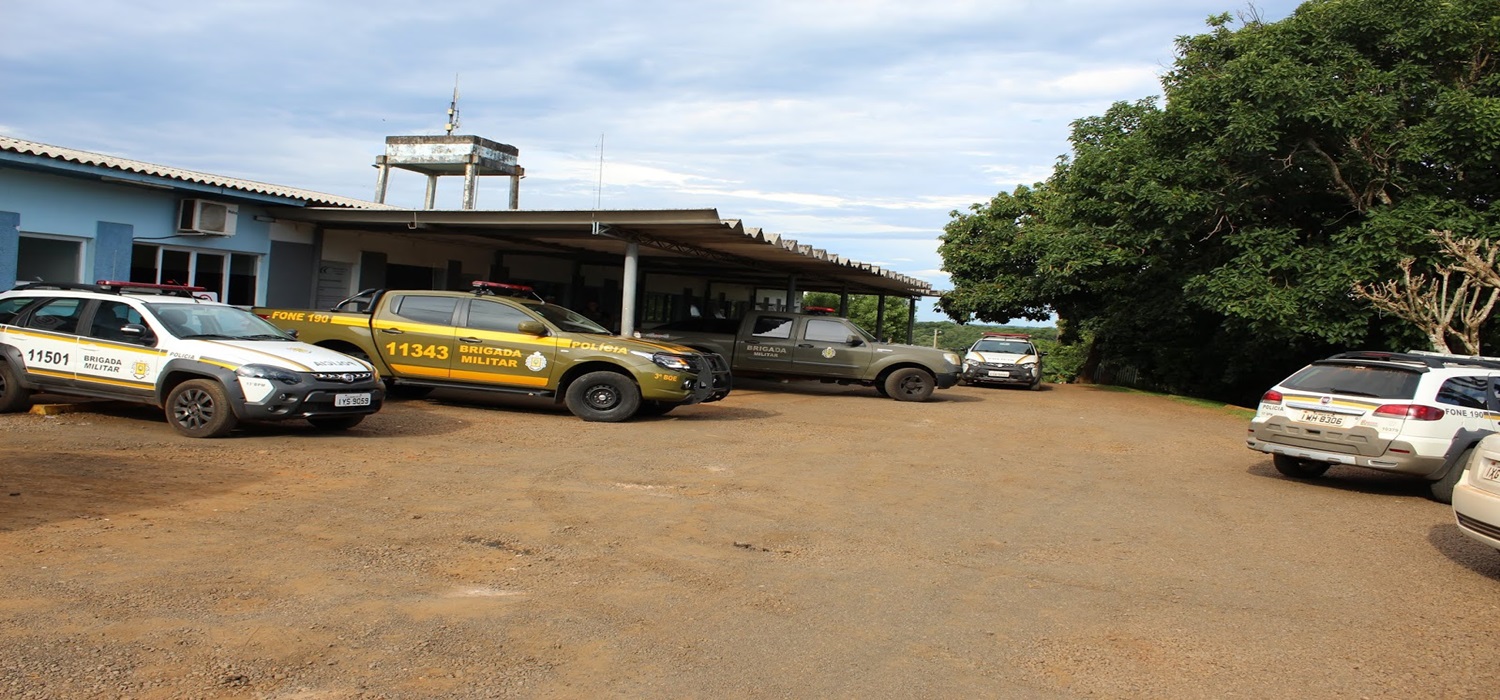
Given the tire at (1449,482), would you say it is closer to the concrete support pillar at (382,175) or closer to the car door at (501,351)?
the car door at (501,351)

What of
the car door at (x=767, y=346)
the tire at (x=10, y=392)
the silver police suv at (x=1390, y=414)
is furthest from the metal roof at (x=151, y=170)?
the silver police suv at (x=1390, y=414)

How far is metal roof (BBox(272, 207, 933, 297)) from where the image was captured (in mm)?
15930

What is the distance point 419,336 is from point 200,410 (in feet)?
11.9

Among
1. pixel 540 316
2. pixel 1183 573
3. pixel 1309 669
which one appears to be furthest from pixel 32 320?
pixel 1309 669

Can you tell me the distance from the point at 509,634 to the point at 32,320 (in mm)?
8796

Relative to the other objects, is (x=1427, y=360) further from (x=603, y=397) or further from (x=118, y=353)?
(x=118, y=353)

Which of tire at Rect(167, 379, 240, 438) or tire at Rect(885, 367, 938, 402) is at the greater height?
tire at Rect(885, 367, 938, 402)

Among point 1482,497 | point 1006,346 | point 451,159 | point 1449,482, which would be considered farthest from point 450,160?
point 1482,497

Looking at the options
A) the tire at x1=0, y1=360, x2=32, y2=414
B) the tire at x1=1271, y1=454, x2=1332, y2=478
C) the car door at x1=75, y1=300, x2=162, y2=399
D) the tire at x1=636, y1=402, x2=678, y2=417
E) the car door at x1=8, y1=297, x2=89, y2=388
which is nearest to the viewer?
the car door at x1=75, y1=300, x2=162, y2=399

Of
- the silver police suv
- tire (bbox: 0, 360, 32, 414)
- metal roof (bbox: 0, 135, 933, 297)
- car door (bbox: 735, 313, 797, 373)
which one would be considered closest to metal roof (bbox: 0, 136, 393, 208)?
metal roof (bbox: 0, 135, 933, 297)

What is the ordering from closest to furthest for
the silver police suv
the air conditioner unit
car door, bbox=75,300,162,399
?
the silver police suv
car door, bbox=75,300,162,399
the air conditioner unit

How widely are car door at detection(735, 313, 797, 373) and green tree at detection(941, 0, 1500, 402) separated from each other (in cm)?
905

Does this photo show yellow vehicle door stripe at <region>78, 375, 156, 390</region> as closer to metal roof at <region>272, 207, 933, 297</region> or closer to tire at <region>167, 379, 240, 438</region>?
tire at <region>167, 379, 240, 438</region>

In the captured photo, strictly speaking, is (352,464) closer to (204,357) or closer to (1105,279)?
(204,357)
